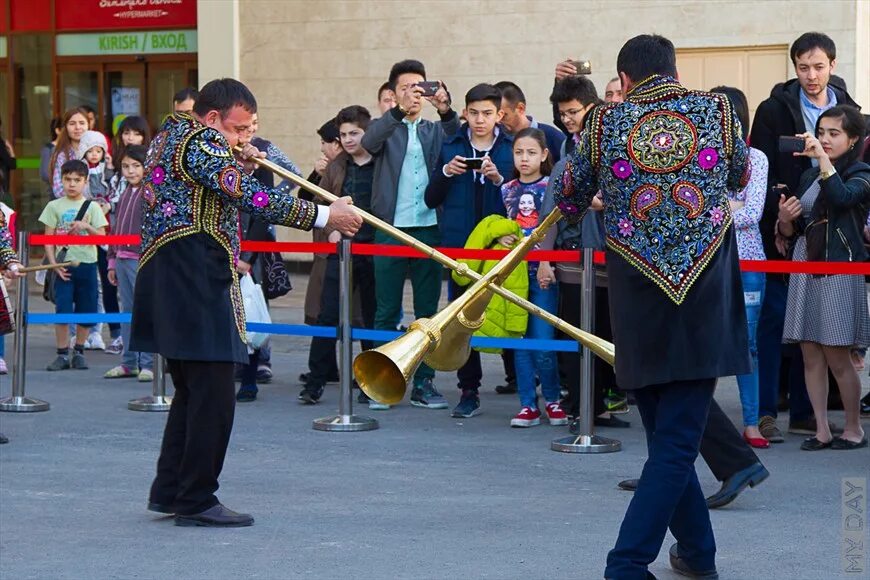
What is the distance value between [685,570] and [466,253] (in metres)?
3.64

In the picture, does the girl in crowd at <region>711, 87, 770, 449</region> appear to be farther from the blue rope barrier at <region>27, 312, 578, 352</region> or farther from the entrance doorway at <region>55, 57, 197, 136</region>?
the entrance doorway at <region>55, 57, 197, 136</region>

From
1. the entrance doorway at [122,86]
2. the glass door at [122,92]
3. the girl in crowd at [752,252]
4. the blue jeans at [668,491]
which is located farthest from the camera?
the glass door at [122,92]

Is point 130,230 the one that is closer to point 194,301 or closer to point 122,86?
point 194,301

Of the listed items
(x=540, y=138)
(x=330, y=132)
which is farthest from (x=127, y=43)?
(x=540, y=138)

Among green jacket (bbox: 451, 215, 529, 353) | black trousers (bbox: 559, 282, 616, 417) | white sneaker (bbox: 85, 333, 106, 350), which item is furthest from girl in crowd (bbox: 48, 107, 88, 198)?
black trousers (bbox: 559, 282, 616, 417)

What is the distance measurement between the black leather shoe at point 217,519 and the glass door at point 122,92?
15140 millimetres

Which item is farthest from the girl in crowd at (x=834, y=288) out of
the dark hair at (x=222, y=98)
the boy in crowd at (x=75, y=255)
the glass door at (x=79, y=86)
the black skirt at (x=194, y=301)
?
the glass door at (x=79, y=86)

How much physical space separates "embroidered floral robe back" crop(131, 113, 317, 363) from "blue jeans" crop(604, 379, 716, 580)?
1941 millimetres

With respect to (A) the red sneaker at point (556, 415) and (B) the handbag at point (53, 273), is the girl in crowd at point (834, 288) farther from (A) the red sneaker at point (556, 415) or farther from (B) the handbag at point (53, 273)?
(B) the handbag at point (53, 273)

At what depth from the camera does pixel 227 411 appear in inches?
270

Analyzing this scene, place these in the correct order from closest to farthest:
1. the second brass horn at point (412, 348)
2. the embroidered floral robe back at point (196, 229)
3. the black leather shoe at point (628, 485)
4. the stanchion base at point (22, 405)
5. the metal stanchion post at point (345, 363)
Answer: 1. the second brass horn at point (412, 348)
2. the embroidered floral robe back at point (196, 229)
3. the black leather shoe at point (628, 485)
4. the metal stanchion post at point (345, 363)
5. the stanchion base at point (22, 405)

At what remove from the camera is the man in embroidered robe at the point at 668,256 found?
18.3 ft

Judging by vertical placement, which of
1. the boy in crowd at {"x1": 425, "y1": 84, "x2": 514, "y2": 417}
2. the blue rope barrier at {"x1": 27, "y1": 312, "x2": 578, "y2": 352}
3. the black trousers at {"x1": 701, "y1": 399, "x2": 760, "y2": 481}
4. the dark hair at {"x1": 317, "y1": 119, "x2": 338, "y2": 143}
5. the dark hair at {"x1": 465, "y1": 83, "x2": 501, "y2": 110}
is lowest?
the black trousers at {"x1": 701, "y1": 399, "x2": 760, "y2": 481}

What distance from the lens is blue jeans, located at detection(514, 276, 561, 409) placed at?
928 cm
